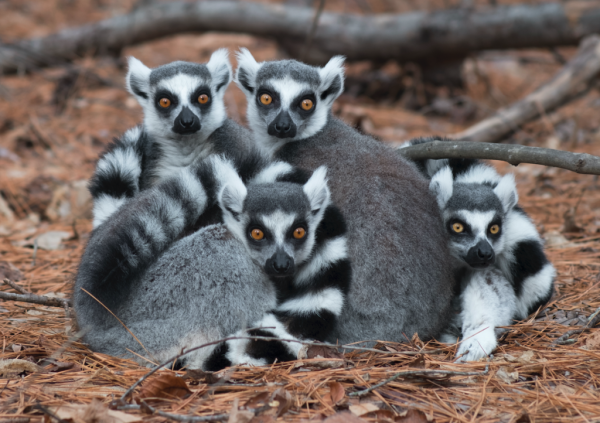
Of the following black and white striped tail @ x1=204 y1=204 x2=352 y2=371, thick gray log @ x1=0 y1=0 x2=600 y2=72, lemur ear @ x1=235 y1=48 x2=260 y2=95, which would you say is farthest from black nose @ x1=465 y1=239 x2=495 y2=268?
thick gray log @ x1=0 y1=0 x2=600 y2=72

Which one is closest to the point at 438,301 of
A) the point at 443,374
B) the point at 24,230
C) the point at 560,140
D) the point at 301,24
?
the point at 443,374

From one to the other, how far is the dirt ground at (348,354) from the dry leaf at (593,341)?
0.01m

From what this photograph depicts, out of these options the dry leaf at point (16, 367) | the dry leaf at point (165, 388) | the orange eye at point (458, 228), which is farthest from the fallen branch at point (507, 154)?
the dry leaf at point (16, 367)

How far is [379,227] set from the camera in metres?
3.47

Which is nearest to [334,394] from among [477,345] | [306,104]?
[477,345]

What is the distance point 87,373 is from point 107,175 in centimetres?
142

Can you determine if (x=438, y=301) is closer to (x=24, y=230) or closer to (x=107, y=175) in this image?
(x=107, y=175)

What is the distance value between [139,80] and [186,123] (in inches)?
32.0

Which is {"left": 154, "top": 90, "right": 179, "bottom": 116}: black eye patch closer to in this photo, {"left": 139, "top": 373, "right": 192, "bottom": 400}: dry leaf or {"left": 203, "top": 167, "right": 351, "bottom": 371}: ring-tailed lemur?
{"left": 203, "top": 167, "right": 351, "bottom": 371}: ring-tailed lemur

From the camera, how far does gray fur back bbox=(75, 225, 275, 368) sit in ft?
10.4

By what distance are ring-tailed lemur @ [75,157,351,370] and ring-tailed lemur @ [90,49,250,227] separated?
2.47ft

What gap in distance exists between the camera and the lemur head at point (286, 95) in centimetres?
432

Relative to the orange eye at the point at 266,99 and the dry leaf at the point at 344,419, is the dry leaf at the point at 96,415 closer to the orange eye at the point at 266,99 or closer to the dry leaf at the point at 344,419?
the dry leaf at the point at 344,419

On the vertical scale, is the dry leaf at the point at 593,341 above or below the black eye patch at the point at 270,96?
below
